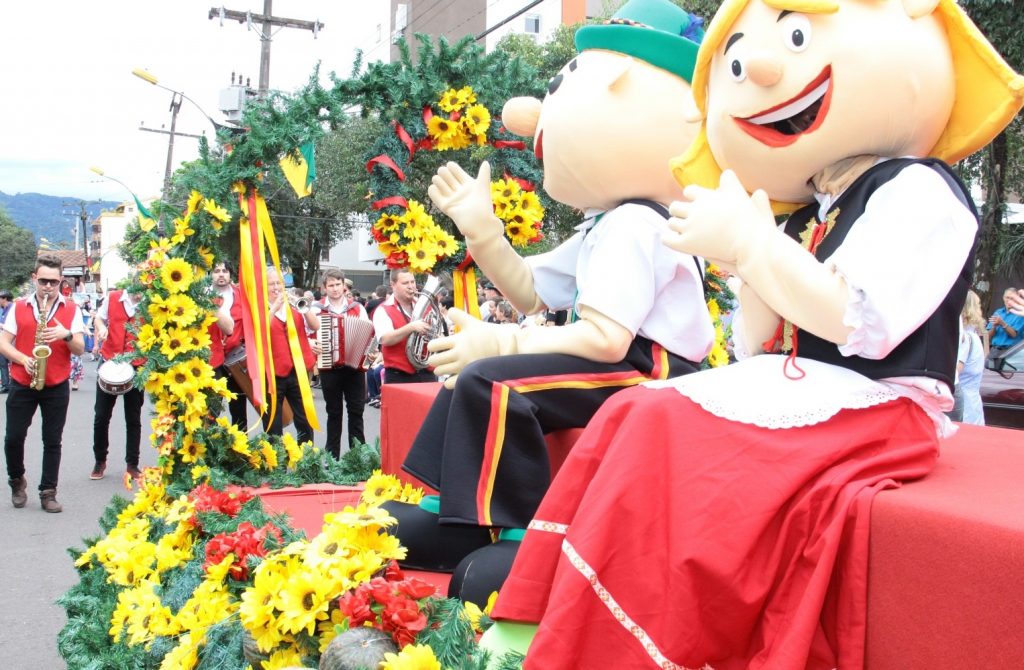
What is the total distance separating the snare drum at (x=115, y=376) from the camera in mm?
7016

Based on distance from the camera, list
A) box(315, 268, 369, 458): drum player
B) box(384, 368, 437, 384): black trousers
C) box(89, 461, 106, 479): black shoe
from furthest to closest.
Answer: box(89, 461, 106, 479): black shoe
box(315, 268, 369, 458): drum player
box(384, 368, 437, 384): black trousers

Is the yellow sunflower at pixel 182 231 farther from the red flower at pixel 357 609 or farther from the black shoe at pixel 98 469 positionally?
the black shoe at pixel 98 469

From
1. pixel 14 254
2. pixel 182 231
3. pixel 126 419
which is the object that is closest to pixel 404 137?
pixel 182 231

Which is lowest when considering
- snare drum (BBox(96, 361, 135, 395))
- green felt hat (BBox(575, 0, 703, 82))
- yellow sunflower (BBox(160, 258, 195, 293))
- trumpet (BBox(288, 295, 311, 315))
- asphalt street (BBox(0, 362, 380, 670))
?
asphalt street (BBox(0, 362, 380, 670))

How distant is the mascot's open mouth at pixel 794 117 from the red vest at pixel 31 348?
5.92m

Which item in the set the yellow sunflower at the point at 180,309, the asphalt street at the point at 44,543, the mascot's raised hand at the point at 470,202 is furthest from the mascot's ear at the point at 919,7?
the asphalt street at the point at 44,543

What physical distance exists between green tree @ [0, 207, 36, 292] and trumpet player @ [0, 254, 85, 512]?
175 feet

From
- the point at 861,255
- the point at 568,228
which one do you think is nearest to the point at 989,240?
the point at 568,228

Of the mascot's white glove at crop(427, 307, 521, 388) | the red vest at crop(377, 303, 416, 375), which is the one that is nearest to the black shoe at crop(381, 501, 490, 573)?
the mascot's white glove at crop(427, 307, 521, 388)

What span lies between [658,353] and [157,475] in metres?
3.20

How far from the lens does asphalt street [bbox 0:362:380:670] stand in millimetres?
4312

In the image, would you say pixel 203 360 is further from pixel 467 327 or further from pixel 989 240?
pixel 989 240

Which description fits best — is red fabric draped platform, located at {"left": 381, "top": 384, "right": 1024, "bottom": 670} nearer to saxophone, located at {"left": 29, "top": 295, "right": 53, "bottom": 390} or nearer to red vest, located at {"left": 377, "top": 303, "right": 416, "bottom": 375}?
red vest, located at {"left": 377, "top": 303, "right": 416, "bottom": 375}

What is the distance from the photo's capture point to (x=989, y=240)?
11898mm
